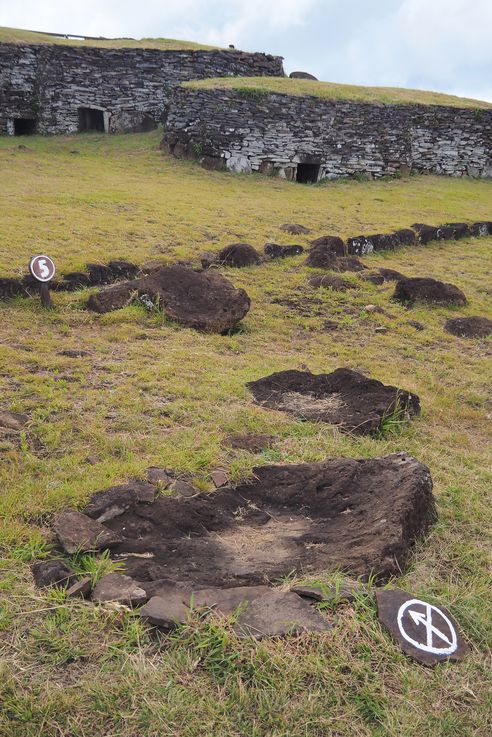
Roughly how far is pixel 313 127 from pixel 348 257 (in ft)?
30.0

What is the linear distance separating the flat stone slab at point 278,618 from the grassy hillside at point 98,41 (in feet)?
75.9

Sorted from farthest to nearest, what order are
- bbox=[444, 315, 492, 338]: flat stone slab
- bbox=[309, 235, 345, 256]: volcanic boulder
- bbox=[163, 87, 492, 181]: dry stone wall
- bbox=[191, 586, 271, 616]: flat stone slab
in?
bbox=[163, 87, 492, 181]: dry stone wall
bbox=[309, 235, 345, 256]: volcanic boulder
bbox=[444, 315, 492, 338]: flat stone slab
bbox=[191, 586, 271, 616]: flat stone slab

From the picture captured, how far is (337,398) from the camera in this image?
5746mm

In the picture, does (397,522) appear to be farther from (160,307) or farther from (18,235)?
(18,235)

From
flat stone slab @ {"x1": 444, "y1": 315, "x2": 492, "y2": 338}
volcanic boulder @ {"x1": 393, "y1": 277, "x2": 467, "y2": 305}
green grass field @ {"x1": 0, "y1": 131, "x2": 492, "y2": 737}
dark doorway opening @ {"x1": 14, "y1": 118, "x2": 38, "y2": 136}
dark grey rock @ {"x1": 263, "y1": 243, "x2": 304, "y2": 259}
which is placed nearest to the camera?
green grass field @ {"x1": 0, "y1": 131, "x2": 492, "y2": 737}

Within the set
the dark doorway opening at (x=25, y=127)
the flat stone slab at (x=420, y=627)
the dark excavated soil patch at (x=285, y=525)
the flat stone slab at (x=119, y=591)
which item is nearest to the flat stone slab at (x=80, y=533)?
the dark excavated soil patch at (x=285, y=525)

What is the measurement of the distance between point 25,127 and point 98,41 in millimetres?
4735

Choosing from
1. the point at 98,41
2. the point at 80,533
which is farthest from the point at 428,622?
the point at 98,41

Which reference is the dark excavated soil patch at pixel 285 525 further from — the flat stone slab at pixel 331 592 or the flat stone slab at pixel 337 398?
the flat stone slab at pixel 337 398

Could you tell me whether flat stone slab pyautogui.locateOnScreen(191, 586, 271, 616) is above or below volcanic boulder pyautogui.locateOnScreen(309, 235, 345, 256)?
below

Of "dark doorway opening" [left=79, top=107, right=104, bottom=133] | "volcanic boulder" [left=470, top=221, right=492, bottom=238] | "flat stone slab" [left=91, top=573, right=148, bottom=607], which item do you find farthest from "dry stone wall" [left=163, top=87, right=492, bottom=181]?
"flat stone slab" [left=91, top=573, right=148, bottom=607]

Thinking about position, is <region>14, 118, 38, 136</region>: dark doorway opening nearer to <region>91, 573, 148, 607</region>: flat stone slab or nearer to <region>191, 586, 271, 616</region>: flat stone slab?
<region>91, 573, 148, 607</region>: flat stone slab

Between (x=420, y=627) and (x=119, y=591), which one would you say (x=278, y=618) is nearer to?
(x=420, y=627)

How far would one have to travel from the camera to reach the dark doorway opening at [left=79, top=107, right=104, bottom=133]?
21.9 meters
